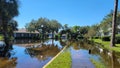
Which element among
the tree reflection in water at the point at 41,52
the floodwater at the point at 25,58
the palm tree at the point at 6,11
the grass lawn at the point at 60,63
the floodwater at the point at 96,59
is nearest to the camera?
the grass lawn at the point at 60,63

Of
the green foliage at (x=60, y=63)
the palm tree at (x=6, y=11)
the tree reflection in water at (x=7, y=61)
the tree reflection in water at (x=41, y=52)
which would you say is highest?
the palm tree at (x=6, y=11)

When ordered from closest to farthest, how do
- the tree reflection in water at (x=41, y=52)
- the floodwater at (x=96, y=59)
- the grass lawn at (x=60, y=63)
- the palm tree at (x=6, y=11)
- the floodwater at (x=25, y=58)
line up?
the grass lawn at (x=60, y=63), the floodwater at (x=96, y=59), the floodwater at (x=25, y=58), the tree reflection in water at (x=41, y=52), the palm tree at (x=6, y=11)

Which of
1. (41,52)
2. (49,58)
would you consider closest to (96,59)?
(49,58)

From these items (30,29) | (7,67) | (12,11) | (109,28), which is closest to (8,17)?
(12,11)

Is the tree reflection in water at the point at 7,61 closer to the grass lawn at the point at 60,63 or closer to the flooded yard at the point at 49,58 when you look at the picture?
the flooded yard at the point at 49,58

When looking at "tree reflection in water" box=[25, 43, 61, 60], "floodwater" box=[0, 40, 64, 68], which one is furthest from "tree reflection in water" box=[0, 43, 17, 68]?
"tree reflection in water" box=[25, 43, 61, 60]

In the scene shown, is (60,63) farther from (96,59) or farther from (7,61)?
(7,61)

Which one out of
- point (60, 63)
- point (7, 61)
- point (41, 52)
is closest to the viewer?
point (60, 63)

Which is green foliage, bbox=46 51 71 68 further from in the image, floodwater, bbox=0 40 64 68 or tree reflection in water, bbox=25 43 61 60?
tree reflection in water, bbox=25 43 61 60

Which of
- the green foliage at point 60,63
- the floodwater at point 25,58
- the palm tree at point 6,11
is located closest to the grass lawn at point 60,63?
the green foliage at point 60,63

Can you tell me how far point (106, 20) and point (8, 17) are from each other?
113 feet

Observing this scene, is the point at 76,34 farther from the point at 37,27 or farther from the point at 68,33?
the point at 37,27

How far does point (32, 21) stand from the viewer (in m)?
94.9

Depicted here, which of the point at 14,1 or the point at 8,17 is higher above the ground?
the point at 14,1
